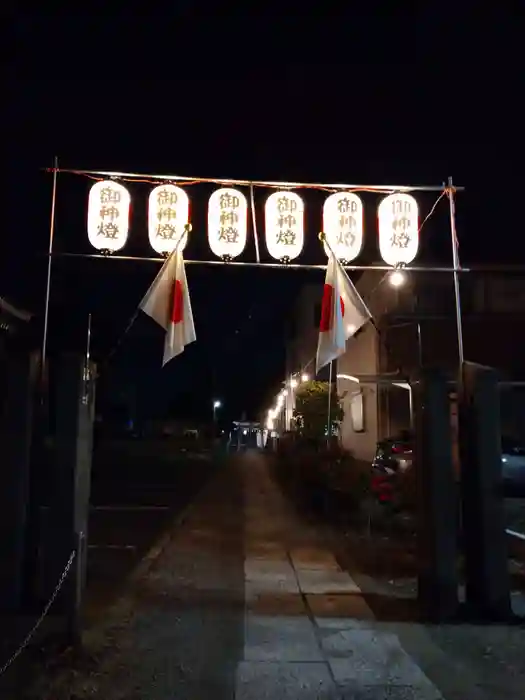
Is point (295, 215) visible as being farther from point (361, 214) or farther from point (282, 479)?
point (282, 479)

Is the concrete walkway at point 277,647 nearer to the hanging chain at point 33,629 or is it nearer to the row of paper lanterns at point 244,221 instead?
the hanging chain at point 33,629

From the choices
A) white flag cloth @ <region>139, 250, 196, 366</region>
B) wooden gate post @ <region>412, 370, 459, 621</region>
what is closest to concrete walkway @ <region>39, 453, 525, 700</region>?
wooden gate post @ <region>412, 370, 459, 621</region>

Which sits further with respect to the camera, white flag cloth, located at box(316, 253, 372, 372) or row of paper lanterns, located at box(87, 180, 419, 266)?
row of paper lanterns, located at box(87, 180, 419, 266)

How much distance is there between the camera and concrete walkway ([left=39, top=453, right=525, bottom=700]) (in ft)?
18.2

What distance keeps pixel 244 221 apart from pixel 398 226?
96.8 inches

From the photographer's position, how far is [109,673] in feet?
19.2

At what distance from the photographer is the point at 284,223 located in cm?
1120

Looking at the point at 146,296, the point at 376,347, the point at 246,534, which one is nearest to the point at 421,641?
the point at 146,296

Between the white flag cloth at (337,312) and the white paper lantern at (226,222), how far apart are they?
202 cm

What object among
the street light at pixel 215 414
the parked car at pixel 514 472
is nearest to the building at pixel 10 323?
the parked car at pixel 514 472

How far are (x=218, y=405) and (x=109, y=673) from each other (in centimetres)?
7231

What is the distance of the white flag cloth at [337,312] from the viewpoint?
9.51 meters

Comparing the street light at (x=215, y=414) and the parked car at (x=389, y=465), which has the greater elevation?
the street light at (x=215, y=414)

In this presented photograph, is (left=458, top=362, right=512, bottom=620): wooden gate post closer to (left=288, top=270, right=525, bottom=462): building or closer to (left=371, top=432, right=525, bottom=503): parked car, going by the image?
(left=371, top=432, right=525, bottom=503): parked car
